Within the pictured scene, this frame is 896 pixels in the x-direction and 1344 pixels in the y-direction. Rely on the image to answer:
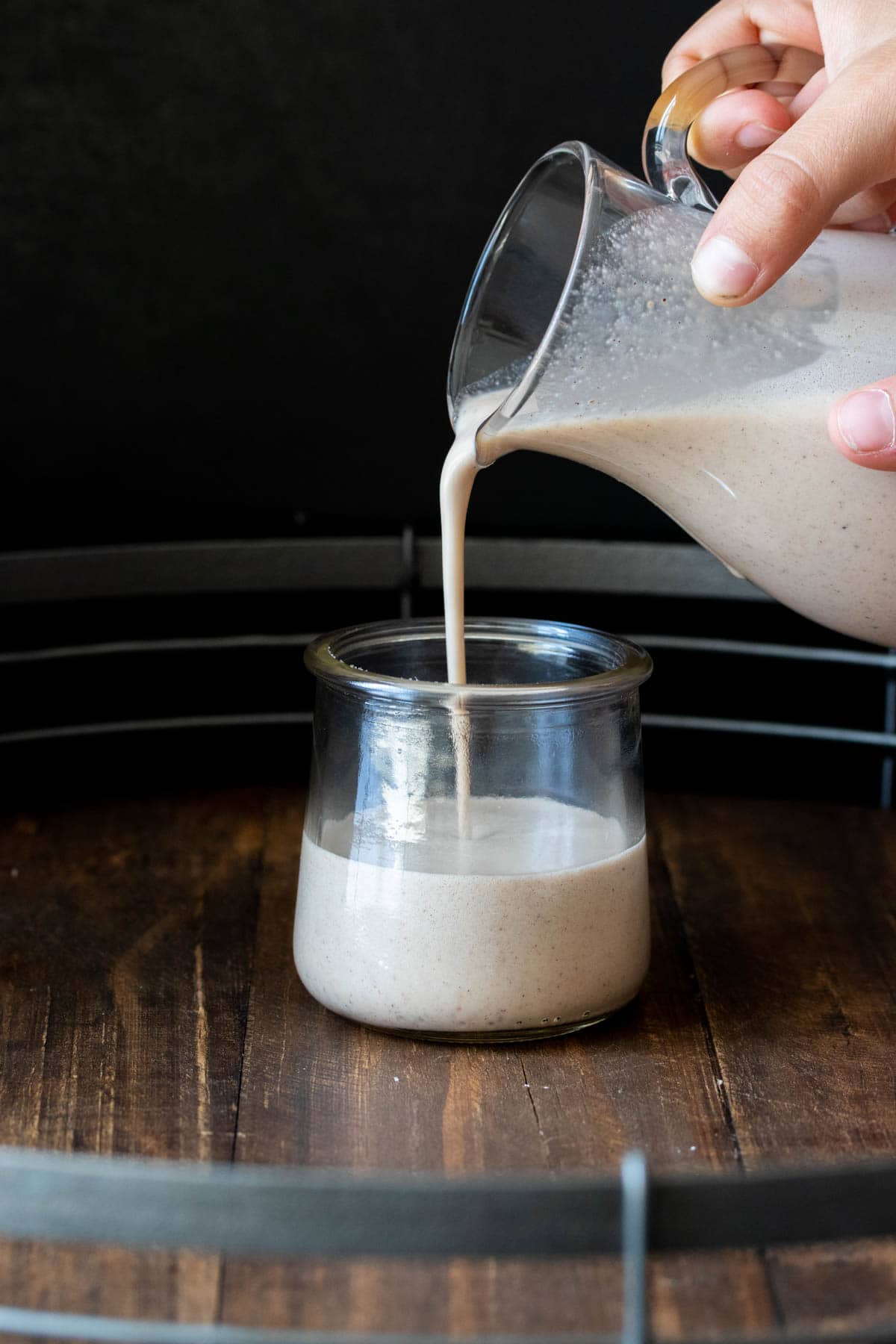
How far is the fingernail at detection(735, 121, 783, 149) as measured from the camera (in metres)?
0.82

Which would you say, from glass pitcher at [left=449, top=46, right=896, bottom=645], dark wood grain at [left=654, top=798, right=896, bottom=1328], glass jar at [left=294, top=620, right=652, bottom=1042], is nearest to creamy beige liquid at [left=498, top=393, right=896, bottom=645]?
glass pitcher at [left=449, top=46, right=896, bottom=645]

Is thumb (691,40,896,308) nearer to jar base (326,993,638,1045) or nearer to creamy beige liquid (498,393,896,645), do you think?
creamy beige liquid (498,393,896,645)

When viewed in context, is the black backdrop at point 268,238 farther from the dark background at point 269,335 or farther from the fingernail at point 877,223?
the fingernail at point 877,223

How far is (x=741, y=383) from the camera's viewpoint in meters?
0.65

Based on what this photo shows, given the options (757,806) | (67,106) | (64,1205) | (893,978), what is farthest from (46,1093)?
(67,106)

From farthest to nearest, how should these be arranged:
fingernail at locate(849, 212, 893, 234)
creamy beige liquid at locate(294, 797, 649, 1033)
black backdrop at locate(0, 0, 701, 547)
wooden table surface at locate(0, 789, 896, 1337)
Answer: black backdrop at locate(0, 0, 701, 547) < fingernail at locate(849, 212, 893, 234) < creamy beige liquid at locate(294, 797, 649, 1033) < wooden table surface at locate(0, 789, 896, 1337)

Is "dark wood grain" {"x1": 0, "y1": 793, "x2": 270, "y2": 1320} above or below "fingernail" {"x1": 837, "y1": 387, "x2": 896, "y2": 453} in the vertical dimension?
below

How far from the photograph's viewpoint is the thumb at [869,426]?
607 millimetres

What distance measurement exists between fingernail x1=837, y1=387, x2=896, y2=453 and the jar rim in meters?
0.18

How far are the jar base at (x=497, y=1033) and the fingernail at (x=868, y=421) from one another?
0.31 m

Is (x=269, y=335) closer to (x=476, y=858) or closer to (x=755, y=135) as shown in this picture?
(x=755, y=135)

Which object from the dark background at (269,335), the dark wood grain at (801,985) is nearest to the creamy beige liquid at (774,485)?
the dark wood grain at (801,985)

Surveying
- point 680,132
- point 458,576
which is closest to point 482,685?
point 458,576

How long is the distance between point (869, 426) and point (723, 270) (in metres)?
0.09
